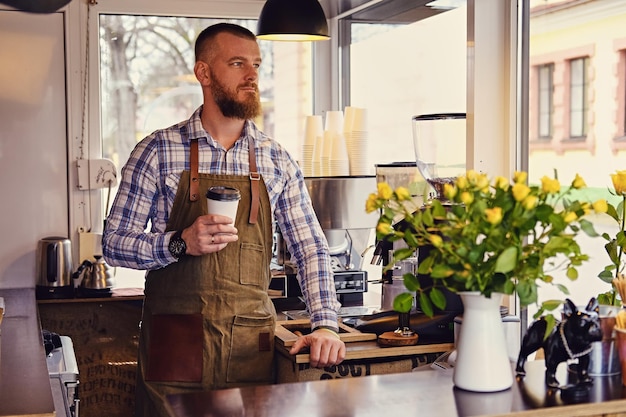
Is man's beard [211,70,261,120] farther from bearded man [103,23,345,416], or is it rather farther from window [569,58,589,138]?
window [569,58,589,138]

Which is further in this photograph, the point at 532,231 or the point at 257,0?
the point at 257,0

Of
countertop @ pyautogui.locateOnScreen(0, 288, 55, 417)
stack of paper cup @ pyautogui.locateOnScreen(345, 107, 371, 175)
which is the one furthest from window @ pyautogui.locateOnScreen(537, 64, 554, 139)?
countertop @ pyautogui.locateOnScreen(0, 288, 55, 417)

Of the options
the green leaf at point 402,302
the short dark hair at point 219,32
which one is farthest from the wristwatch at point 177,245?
the green leaf at point 402,302

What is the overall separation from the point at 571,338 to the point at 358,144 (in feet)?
7.98

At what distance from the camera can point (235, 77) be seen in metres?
3.14

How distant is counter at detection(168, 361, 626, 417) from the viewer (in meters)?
1.96

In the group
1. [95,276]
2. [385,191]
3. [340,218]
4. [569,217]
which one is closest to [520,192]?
[569,217]

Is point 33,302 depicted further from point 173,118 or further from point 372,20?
point 372,20

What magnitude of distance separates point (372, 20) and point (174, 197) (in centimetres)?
225

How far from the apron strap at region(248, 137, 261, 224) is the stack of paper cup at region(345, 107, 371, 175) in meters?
1.37

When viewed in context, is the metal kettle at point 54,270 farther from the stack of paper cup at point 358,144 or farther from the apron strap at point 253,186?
the apron strap at point 253,186

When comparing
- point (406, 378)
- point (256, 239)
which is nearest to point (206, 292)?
point (256, 239)

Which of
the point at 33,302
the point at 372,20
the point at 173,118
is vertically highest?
the point at 372,20

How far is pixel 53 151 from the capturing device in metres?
4.79
